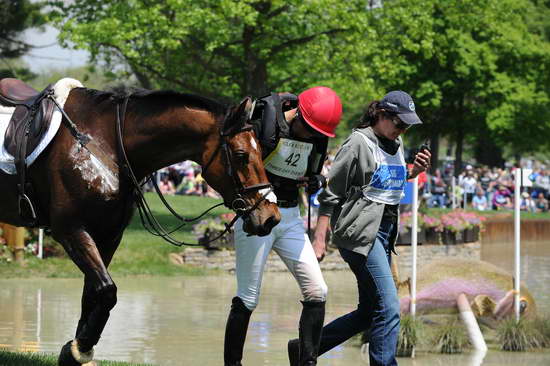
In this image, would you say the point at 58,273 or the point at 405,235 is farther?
the point at 405,235

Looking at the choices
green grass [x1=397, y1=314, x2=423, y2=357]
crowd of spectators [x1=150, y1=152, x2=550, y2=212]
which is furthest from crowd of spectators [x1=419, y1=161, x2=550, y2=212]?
green grass [x1=397, y1=314, x2=423, y2=357]

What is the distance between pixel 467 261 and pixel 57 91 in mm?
6084

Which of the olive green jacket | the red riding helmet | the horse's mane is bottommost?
the olive green jacket

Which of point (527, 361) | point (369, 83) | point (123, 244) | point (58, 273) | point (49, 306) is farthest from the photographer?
point (369, 83)

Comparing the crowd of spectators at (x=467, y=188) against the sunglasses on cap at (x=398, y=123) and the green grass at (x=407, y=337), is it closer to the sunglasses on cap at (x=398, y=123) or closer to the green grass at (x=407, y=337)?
the green grass at (x=407, y=337)

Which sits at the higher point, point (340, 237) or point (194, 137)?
point (194, 137)

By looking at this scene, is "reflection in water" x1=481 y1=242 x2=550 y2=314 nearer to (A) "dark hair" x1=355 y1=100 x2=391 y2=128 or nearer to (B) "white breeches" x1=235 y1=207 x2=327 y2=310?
(A) "dark hair" x1=355 y1=100 x2=391 y2=128

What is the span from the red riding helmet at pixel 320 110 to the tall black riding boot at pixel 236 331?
4.06 feet

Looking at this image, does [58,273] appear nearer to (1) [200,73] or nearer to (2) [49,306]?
(2) [49,306]

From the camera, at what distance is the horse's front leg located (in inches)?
252

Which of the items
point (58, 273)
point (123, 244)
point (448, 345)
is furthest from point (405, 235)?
point (448, 345)

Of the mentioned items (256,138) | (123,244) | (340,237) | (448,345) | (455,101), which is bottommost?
(455,101)

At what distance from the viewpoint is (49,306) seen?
487 inches

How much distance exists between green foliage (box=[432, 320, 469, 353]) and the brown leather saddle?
4792mm
